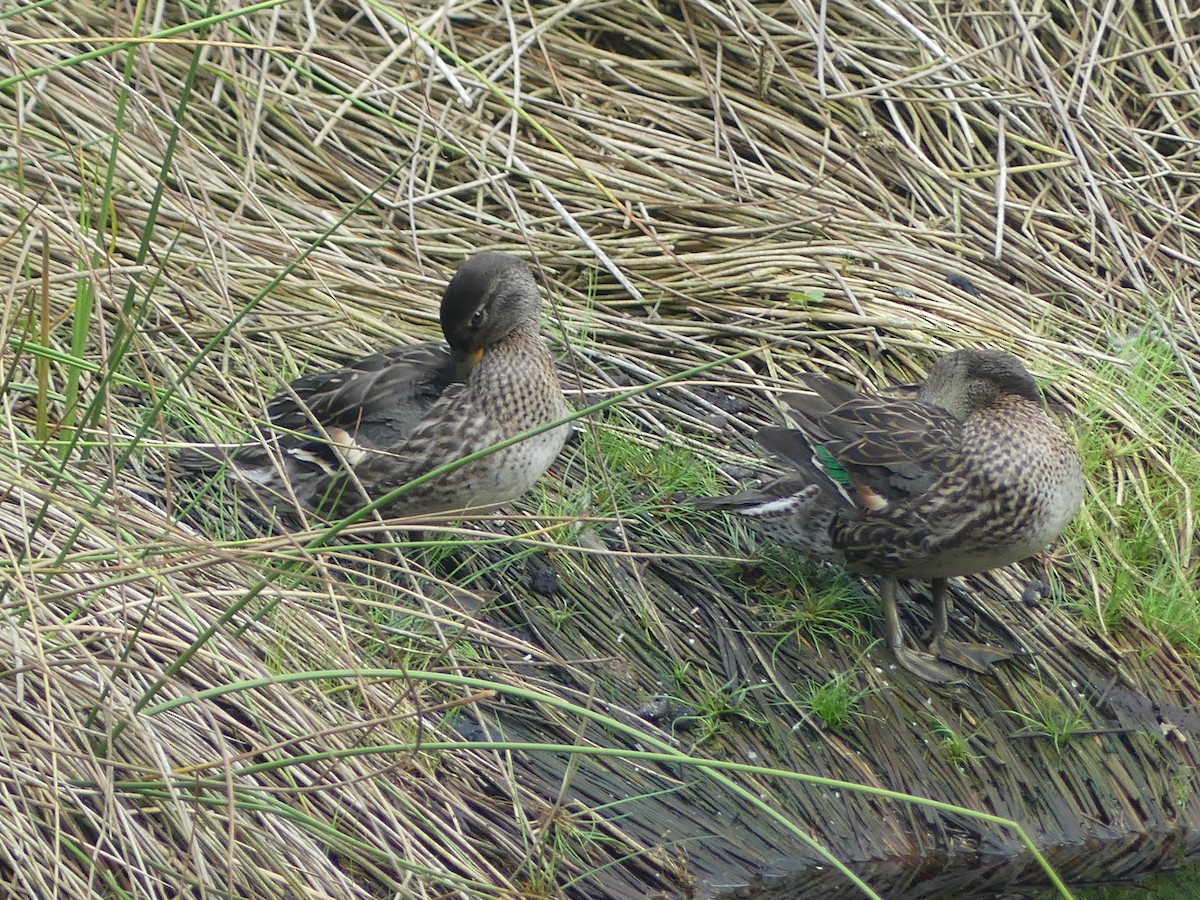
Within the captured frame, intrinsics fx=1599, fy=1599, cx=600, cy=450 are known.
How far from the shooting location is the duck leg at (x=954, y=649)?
16.4 ft

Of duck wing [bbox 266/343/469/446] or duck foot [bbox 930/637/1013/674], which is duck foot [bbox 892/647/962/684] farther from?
duck wing [bbox 266/343/469/446]

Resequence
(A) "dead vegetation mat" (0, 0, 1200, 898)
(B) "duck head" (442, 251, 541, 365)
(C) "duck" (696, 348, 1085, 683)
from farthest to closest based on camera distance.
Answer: (B) "duck head" (442, 251, 541, 365), (C) "duck" (696, 348, 1085, 683), (A) "dead vegetation mat" (0, 0, 1200, 898)

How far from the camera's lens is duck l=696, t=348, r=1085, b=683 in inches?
190

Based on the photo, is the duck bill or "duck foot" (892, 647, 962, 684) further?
the duck bill

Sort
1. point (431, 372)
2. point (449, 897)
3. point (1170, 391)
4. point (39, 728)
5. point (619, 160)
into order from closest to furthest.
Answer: point (39, 728)
point (449, 897)
point (431, 372)
point (1170, 391)
point (619, 160)

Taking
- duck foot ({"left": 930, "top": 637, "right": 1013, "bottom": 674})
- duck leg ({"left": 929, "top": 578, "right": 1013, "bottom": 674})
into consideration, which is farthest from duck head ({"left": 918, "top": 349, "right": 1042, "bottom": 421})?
duck foot ({"left": 930, "top": 637, "right": 1013, "bottom": 674})

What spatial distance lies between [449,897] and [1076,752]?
2242 mm

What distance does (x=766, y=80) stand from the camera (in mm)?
6805

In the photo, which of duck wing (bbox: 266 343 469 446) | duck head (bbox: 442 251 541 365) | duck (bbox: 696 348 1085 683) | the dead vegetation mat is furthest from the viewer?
duck head (bbox: 442 251 541 365)

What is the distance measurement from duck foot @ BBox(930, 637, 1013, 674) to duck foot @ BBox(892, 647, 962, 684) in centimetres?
6

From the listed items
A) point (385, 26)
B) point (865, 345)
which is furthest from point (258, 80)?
point (865, 345)

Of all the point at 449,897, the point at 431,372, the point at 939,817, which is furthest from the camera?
the point at 431,372

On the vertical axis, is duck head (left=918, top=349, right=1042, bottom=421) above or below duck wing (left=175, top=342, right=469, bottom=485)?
above

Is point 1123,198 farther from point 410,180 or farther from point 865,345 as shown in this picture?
point 410,180
